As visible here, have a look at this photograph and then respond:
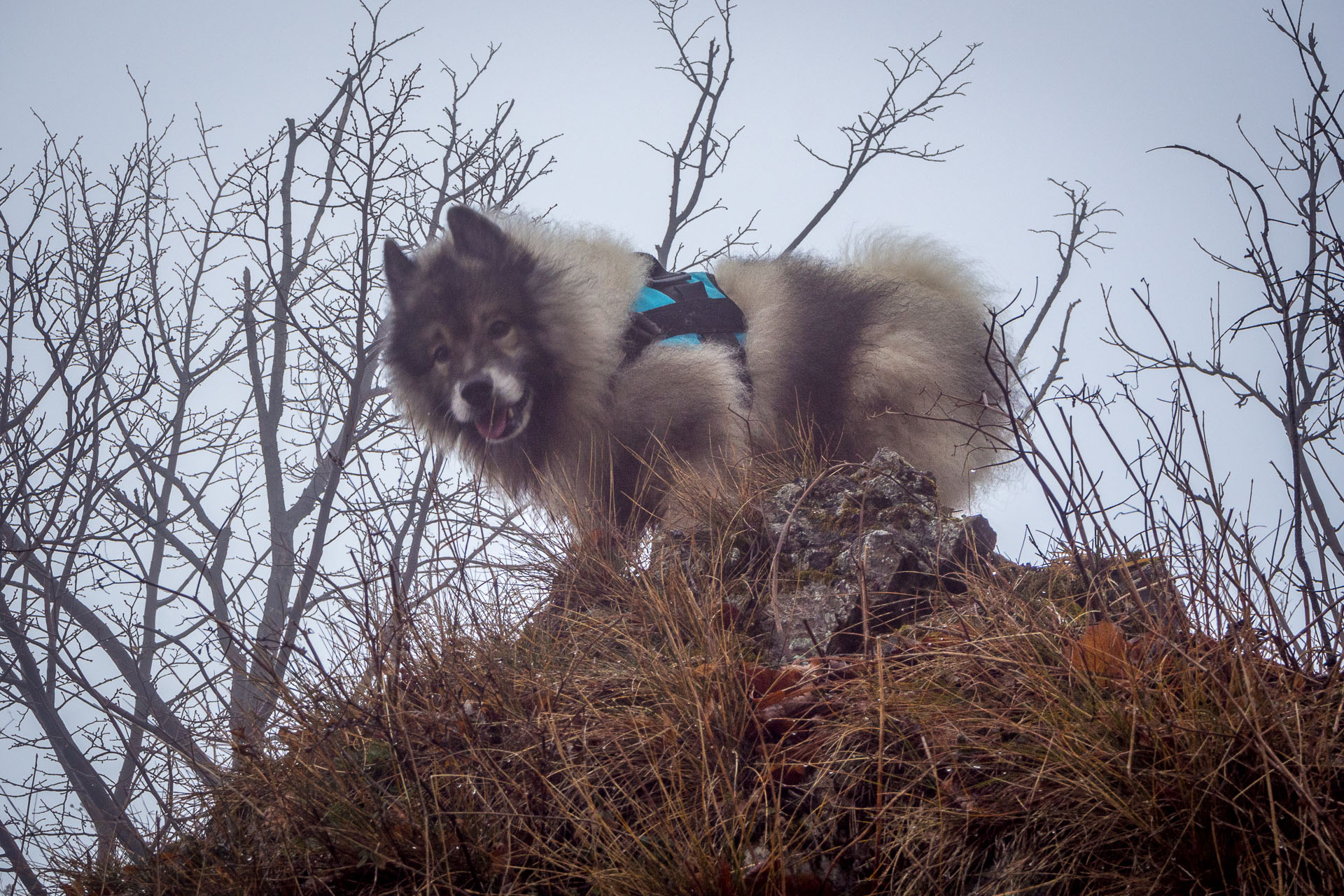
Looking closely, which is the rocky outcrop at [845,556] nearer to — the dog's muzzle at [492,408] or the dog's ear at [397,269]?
the dog's muzzle at [492,408]

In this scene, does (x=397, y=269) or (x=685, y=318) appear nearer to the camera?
(x=685, y=318)

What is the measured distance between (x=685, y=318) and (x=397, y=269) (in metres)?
1.44

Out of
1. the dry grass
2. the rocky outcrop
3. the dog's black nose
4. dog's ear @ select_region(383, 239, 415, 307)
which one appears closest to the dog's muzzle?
the dog's black nose

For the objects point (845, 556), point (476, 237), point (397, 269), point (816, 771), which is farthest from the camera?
point (397, 269)

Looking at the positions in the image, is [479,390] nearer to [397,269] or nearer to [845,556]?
[397,269]

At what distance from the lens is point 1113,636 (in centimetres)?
218

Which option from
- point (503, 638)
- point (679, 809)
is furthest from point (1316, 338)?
point (503, 638)

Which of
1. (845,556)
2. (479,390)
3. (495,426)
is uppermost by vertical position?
(479,390)

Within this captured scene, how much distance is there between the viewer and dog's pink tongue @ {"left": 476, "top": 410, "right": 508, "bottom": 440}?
4207 mm

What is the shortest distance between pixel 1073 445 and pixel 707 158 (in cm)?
460

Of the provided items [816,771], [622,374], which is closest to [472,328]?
[622,374]

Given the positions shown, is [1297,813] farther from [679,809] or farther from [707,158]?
[707,158]

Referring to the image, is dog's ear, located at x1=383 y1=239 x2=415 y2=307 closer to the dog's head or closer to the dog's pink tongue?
the dog's head

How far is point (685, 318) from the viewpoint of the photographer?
436 centimetres
